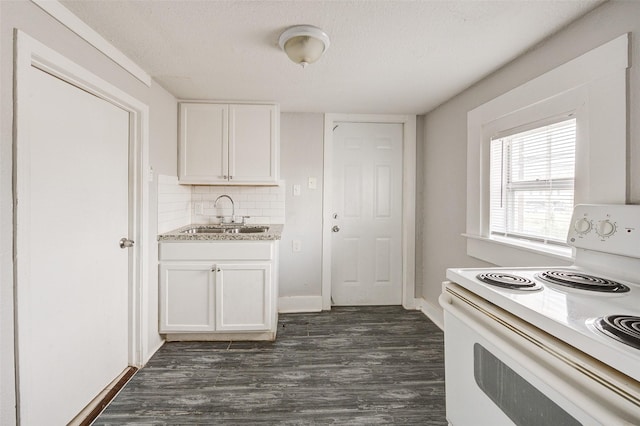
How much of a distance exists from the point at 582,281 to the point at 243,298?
2.08 m

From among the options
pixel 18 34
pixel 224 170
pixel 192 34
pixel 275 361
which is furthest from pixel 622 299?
pixel 224 170

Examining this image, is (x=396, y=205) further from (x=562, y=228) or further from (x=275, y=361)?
(x=275, y=361)

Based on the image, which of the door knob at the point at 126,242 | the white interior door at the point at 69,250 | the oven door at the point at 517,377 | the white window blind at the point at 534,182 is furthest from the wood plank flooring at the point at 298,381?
the white window blind at the point at 534,182

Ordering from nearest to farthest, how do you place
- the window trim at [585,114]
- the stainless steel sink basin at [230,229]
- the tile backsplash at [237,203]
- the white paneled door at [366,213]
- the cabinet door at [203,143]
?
1. the window trim at [585,114]
2. the cabinet door at [203,143]
3. the stainless steel sink basin at [230,229]
4. the tile backsplash at [237,203]
5. the white paneled door at [366,213]

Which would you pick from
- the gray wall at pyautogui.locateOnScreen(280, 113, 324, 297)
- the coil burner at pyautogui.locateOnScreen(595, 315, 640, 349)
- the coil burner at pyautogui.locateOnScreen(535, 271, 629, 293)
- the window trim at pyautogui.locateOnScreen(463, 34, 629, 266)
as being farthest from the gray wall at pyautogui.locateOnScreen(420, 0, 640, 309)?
the gray wall at pyautogui.locateOnScreen(280, 113, 324, 297)

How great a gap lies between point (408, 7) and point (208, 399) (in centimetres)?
235

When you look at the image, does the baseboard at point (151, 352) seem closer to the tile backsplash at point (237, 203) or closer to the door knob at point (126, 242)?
the door knob at point (126, 242)

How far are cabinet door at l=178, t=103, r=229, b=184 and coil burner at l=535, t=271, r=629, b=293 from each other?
248 cm

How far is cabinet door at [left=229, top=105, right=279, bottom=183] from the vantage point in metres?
2.75

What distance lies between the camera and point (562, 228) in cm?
157

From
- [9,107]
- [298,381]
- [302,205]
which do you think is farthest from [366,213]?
[9,107]

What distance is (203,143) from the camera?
273 cm

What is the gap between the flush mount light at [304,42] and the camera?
1.53m

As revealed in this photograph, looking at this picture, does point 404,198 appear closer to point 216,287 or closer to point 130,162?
point 216,287
